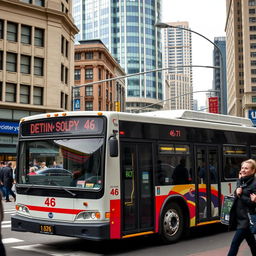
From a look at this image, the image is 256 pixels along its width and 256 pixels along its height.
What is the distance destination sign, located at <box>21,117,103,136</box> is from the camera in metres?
8.29

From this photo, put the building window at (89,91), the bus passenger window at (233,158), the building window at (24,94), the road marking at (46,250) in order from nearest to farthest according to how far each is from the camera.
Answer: the road marking at (46,250)
the bus passenger window at (233,158)
the building window at (24,94)
the building window at (89,91)

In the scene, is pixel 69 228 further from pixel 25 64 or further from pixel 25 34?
pixel 25 34

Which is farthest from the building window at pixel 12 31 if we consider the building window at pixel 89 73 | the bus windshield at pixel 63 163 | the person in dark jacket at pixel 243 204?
the building window at pixel 89 73

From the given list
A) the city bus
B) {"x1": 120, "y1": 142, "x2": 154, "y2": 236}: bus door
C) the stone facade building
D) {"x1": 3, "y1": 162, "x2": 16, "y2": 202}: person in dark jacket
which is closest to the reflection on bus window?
the city bus

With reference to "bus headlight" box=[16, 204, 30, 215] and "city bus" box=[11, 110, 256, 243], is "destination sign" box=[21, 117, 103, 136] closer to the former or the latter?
"city bus" box=[11, 110, 256, 243]

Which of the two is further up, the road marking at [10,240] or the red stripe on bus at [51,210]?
the red stripe on bus at [51,210]

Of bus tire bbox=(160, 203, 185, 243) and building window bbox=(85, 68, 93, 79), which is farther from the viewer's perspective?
building window bbox=(85, 68, 93, 79)

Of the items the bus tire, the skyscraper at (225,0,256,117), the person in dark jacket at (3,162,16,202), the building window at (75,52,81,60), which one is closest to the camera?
the bus tire

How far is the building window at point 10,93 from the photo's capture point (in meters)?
38.3

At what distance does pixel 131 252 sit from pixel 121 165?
5.57 ft

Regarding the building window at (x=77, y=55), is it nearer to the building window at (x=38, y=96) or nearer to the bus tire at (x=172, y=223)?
the building window at (x=38, y=96)

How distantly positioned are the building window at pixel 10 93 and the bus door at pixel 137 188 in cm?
3134

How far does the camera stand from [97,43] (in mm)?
83438

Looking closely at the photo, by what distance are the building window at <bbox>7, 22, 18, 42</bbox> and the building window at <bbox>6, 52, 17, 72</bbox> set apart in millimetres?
1361
